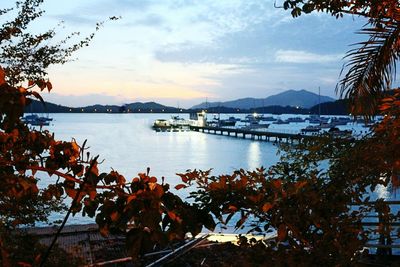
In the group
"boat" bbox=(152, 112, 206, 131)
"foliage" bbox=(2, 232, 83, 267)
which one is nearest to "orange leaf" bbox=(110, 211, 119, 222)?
"foliage" bbox=(2, 232, 83, 267)

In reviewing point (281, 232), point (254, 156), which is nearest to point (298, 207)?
point (281, 232)

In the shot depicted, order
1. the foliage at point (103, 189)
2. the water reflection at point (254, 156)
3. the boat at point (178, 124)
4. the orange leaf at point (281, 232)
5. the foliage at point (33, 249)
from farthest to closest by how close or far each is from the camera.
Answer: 1. the boat at point (178, 124)
2. the water reflection at point (254, 156)
3. the foliage at point (33, 249)
4. the orange leaf at point (281, 232)
5. the foliage at point (103, 189)

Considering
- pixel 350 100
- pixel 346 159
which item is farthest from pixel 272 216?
pixel 350 100

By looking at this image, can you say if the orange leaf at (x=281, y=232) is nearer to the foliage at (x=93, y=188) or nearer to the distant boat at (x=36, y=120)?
the foliage at (x=93, y=188)

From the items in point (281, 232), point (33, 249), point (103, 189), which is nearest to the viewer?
point (103, 189)

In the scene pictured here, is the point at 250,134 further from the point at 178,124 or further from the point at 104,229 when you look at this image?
the point at 104,229

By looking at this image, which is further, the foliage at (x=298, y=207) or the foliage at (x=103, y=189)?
the foliage at (x=298, y=207)

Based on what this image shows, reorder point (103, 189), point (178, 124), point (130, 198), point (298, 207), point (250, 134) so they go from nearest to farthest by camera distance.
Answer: point (130, 198) < point (103, 189) < point (298, 207) < point (250, 134) < point (178, 124)

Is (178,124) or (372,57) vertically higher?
(372,57)

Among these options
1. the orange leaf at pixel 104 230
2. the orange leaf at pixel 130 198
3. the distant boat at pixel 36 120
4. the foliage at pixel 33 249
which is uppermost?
the distant boat at pixel 36 120

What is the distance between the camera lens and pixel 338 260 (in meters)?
2.96

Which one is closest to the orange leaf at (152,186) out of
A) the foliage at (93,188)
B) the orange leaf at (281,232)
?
the foliage at (93,188)

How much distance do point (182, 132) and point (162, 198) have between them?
134 m

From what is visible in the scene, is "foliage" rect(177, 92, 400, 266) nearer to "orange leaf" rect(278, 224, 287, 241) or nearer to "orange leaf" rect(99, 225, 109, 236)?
"orange leaf" rect(278, 224, 287, 241)
